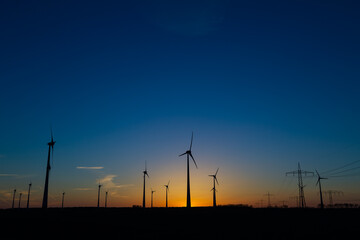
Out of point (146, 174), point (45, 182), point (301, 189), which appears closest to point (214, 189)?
point (146, 174)

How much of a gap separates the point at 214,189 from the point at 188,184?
53.6 metres
